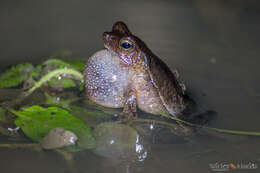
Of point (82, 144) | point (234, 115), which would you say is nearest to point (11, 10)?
point (82, 144)

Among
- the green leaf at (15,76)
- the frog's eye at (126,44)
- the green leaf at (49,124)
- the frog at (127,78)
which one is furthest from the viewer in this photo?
the green leaf at (15,76)

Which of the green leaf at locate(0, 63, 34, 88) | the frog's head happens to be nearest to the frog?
the frog's head

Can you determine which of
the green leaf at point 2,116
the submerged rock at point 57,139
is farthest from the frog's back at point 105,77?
the green leaf at point 2,116

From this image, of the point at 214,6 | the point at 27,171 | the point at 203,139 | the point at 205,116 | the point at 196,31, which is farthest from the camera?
the point at 214,6

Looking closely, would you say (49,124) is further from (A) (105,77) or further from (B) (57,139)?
(A) (105,77)

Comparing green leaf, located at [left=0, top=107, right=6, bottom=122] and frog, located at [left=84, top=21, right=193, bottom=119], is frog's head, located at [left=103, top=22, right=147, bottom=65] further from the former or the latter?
green leaf, located at [left=0, top=107, right=6, bottom=122]

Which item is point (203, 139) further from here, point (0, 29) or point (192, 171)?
point (0, 29)

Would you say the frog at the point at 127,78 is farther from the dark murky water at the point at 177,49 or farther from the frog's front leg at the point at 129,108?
the dark murky water at the point at 177,49

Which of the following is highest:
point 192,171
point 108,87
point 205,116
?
point 108,87
